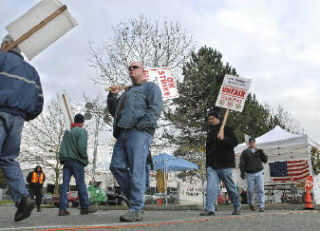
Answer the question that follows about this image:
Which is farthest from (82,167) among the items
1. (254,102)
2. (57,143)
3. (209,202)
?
(254,102)

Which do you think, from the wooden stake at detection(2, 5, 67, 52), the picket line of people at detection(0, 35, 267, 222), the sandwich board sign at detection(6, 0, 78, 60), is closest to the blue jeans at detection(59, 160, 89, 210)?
the picket line of people at detection(0, 35, 267, 222)

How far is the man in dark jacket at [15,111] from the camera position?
368 centimetres

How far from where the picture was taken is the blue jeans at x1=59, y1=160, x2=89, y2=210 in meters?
5.95

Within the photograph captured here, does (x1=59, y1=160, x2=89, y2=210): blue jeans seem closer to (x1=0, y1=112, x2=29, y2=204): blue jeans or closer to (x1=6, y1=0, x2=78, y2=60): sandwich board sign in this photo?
(x1=0, y1=112, x2=29, y2=204): blue jeans

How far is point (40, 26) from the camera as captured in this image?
4227 mm

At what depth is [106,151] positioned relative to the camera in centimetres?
2634

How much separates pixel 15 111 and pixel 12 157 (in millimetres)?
510

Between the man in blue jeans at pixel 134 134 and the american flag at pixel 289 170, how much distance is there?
12477 millimetres

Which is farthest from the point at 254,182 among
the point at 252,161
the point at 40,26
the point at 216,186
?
the point at 40,26

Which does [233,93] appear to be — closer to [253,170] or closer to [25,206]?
[253,170]

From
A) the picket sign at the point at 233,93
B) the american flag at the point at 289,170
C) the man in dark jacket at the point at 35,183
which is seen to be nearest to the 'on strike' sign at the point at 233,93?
the picket sign at the point at 233,93

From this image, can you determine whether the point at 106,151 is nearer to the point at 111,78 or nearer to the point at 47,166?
the point at 111,78

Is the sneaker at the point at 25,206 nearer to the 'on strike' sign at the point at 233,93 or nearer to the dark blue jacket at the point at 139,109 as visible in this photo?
the dark blue jacket at the point at 139,109

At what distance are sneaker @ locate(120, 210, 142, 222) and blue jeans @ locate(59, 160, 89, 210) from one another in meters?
2.23
